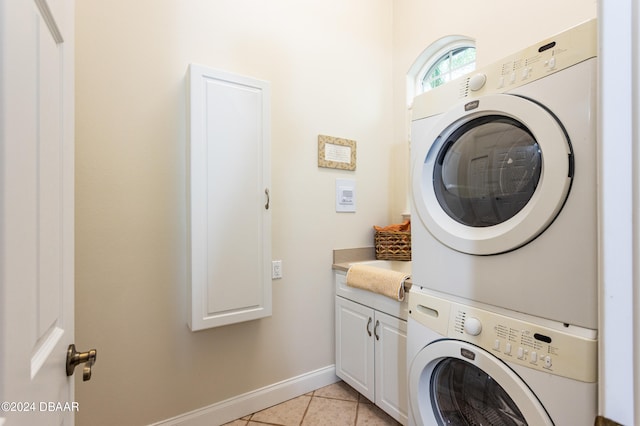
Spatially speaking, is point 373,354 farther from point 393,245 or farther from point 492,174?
point 492,174

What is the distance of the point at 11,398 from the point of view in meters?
0.38

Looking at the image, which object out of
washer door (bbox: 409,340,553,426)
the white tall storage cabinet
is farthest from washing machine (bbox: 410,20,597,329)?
the white tall storage cabinet

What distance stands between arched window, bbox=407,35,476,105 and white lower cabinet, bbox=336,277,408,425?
5.52 ft

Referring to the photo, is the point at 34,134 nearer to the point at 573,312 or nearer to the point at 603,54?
the point at 603,54

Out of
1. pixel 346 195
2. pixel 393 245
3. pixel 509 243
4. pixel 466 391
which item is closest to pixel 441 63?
pixel 346 195

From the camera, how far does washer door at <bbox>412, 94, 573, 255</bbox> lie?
84 cm

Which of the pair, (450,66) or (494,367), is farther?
(450,66)

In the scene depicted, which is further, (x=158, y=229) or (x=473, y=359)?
(x=158, y=229)

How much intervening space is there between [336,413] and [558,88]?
6.26 feet

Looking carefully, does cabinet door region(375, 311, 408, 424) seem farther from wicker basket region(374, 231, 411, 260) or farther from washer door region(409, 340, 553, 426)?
wicker basket region(374, 231, 411, 260)

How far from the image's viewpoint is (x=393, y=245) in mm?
2145

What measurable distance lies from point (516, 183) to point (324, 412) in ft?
5.43

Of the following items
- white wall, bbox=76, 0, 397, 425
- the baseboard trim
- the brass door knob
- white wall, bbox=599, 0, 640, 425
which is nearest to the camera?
white wall, bbox=599, 0, 640, 425

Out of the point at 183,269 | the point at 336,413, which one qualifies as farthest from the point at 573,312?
the point at 183,269
